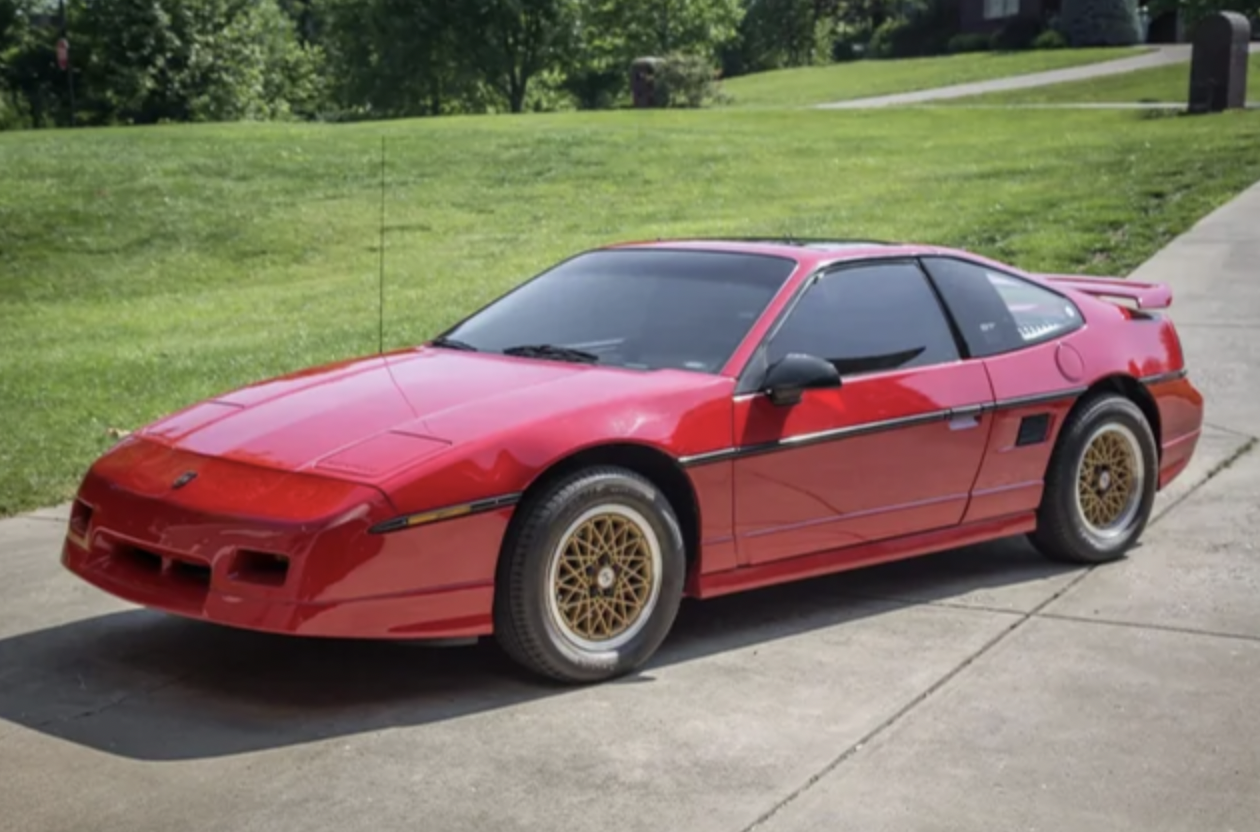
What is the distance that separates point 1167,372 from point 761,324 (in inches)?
84.4

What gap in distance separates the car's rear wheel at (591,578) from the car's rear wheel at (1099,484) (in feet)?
6.19

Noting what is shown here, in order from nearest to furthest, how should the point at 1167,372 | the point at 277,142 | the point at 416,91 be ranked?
the point at 1167,372 → the point at 277,142 → the point at 416,91

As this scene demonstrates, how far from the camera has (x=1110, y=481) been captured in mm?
6688

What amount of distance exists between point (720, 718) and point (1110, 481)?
2.54 metres

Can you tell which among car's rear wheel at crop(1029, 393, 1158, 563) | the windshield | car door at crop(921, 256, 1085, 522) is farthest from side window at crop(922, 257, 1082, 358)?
the windshield

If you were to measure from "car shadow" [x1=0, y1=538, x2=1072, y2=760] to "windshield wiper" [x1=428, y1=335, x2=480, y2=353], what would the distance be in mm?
1174

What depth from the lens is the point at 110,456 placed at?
5512 mm

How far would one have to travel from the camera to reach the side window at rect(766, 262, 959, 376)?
5.85 metres

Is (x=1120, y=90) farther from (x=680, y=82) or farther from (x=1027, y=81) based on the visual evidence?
(x=680, y=82)

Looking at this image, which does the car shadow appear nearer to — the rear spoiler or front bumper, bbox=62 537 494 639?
front bumper, bbox=62 537 494 639

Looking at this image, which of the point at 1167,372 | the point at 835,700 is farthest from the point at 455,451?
the point at 1167,372

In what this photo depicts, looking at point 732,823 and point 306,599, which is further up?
point 306,599

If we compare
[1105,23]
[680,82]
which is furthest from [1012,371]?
[1105,23]

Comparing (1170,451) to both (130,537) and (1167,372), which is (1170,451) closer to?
(1167,372)
